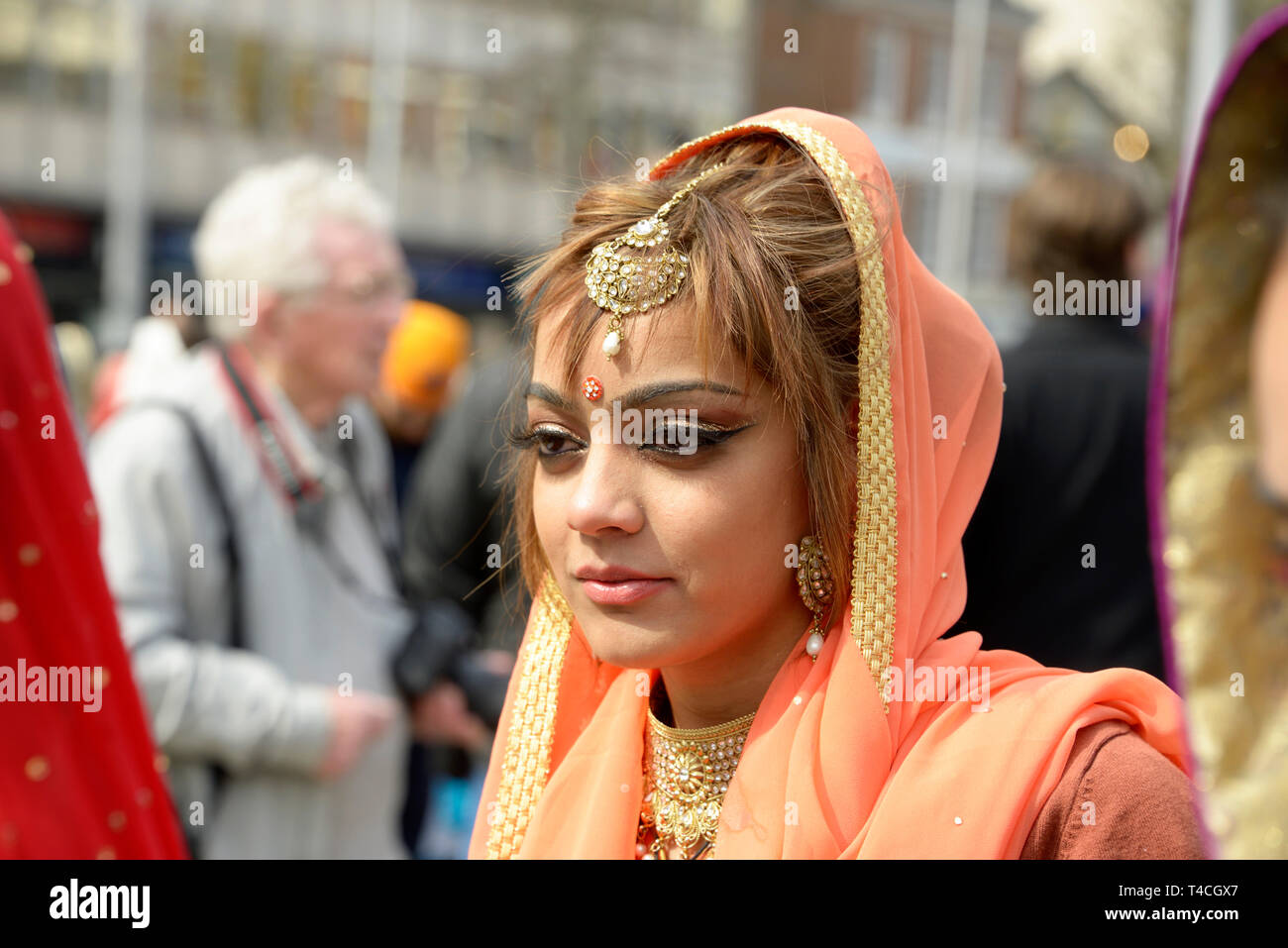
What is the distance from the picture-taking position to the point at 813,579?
146cm

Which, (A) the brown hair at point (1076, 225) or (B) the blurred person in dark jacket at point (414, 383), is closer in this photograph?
(A) the brown hair at point (1076, 225)

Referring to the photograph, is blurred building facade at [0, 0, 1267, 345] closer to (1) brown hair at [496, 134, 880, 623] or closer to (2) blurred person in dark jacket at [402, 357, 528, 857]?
(2) blurred person in dark jacket at [402, 357, 528, 857]

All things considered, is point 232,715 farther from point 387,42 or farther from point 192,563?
point 387,42

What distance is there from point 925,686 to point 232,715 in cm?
194

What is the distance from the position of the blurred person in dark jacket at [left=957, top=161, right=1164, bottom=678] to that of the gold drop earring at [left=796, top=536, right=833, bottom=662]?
1.43 feet

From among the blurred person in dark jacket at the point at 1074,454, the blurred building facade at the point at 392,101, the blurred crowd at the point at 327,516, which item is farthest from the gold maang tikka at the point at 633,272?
the blurred building facade at the point at 392,101

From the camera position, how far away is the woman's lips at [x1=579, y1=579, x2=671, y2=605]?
1.38m

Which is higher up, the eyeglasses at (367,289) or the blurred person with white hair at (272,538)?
the eyeglasses at (367,289)

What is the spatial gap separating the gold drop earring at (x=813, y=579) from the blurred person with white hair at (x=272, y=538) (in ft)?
5.97

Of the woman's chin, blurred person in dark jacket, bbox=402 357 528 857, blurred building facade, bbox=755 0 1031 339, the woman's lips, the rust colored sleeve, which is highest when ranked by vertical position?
blurred building facade, bbox=755 0 1031 339

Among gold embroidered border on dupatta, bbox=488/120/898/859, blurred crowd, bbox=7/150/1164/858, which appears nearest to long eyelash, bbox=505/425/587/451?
gold embroidered border on dupatta, bbox=488/120/898/859

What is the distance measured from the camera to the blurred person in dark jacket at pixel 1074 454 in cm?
205

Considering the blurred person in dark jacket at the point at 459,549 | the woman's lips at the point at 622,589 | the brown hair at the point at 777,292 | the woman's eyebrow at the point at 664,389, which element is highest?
the brown hair at the point at 777,292

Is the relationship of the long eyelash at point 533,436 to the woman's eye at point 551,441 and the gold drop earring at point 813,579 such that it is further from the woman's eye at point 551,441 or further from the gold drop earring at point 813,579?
the gold drop earring at point 813,579
